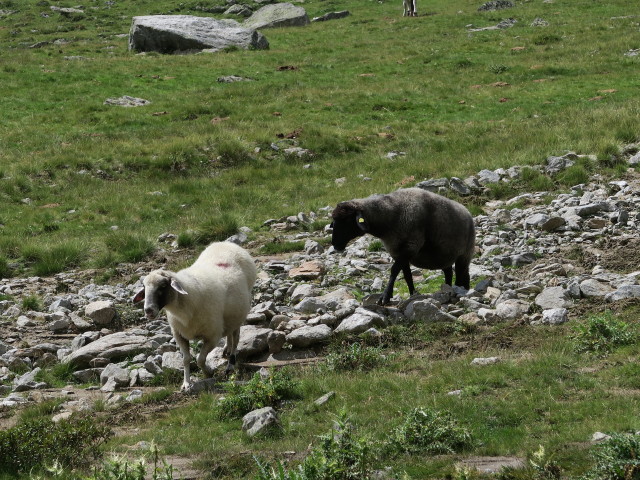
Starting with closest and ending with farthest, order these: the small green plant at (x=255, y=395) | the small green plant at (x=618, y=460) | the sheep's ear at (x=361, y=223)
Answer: the small green plant at (x=618, y=460) → the small green plant at (x=255, y=395) → the sheep's ear at (x=361, y=223)

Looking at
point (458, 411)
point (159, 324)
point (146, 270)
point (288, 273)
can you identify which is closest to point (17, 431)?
point (458, 411)

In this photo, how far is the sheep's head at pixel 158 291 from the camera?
10555mm

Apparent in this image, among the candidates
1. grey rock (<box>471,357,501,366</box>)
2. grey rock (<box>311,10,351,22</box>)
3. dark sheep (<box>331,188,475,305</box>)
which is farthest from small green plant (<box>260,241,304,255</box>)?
A: grey rock (<box>311,10,351,22</box>)

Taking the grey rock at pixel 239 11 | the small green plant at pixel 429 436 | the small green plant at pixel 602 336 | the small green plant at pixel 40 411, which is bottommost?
the small green plant at pixel 40 411

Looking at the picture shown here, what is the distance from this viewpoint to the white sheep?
423 inches

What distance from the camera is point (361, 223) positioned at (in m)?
13.4

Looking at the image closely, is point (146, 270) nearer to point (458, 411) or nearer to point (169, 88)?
point (458, 411)

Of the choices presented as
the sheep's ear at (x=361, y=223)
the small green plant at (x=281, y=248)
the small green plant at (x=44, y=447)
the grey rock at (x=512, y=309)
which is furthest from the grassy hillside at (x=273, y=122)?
the small green plant at (x=44, y=447)

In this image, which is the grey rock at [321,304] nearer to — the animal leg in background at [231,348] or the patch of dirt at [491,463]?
the animal leg in background at [231,348]

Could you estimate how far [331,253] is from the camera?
17.1 m

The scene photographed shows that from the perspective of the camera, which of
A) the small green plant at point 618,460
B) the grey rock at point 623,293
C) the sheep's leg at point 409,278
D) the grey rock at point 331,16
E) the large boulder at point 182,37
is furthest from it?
the grey rock at point 331,16

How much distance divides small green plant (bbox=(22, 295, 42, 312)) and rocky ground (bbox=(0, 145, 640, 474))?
0.07 metres

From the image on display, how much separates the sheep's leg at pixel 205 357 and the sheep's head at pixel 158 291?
40.8 inches

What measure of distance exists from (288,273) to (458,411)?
8.36 metres
